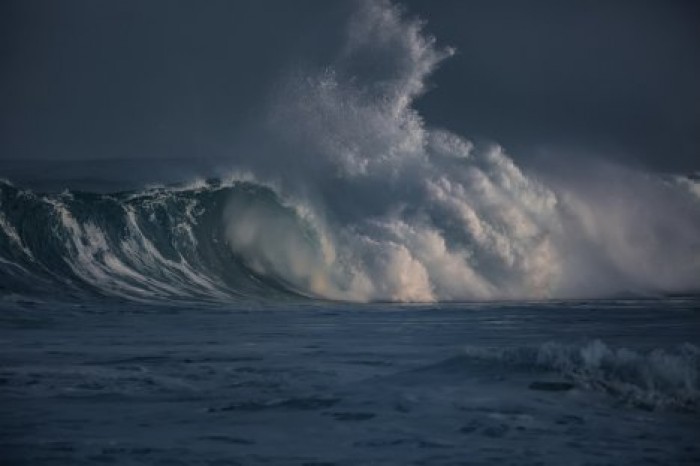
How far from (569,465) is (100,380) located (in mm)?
5201

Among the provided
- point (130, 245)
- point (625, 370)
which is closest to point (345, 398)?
point (625, 370)

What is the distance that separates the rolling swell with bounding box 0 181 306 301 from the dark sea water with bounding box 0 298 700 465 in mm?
9152

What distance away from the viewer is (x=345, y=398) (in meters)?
7.69

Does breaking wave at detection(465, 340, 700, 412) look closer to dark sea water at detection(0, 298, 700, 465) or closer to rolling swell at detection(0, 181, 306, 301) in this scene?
dark sea water at detection(0, 298, 700, 465)

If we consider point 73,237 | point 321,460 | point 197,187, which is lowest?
point 321,460

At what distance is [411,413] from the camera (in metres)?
6.99

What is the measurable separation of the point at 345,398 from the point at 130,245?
19.8 m

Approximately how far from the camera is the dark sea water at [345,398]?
18.5 ft

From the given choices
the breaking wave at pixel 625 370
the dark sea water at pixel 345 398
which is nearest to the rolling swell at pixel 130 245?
the dark sea water at pixel 345 398

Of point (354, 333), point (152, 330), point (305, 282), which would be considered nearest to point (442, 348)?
point (354, 333)

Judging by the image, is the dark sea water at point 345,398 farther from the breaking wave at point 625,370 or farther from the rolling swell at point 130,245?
the rolling swell at point 130,245

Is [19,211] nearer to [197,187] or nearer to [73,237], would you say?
[73,237]

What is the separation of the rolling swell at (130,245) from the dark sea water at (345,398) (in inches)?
360

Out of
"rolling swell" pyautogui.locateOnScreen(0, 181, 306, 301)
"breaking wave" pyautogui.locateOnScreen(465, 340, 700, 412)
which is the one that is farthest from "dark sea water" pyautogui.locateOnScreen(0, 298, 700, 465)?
"rolling swell" pyautogui.locateOnScreen(0, 181, 306, 301)
